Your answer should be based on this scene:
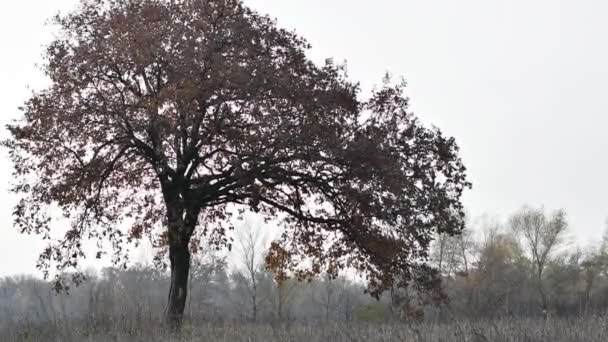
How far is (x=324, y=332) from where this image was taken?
10.5 m

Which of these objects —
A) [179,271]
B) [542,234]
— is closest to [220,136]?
[179,271]

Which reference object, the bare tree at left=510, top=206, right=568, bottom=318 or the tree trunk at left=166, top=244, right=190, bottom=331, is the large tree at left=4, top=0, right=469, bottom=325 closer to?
the tree trunk at left=166, top=244, right=190, bottom=331

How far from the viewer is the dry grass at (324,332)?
8789 mm

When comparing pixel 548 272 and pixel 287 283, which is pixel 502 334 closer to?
pixel 287 283

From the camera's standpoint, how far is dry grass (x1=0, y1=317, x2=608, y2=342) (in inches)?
346

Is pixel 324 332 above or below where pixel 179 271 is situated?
below

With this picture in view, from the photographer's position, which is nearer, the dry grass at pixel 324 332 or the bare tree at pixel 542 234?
the dry grass at pixel 324 332

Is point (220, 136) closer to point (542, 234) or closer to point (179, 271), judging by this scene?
point (179, 271)

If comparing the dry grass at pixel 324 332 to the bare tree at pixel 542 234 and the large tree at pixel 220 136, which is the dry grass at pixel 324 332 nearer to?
the large tree at pixel 220 136

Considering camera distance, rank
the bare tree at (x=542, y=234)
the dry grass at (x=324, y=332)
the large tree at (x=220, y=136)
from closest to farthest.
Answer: the dry grass at (x=324, y=332) < the large tree at (x=220, y=136) < the bare tree at (x=542, y=234)

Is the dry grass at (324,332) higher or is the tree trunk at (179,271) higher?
the tree trunk at (179,271)

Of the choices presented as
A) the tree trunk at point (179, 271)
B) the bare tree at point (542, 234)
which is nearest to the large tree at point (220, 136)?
the tree trunk at point (179, 271)

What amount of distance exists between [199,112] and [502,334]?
9.99m

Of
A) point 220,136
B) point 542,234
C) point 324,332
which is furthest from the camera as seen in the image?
point 542,234
